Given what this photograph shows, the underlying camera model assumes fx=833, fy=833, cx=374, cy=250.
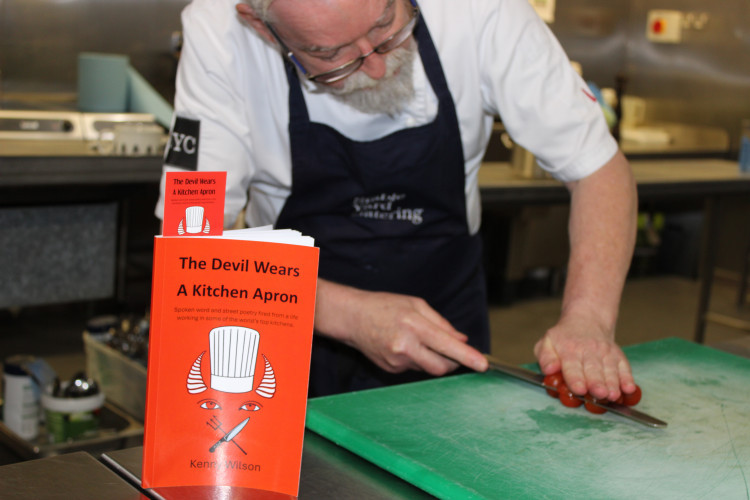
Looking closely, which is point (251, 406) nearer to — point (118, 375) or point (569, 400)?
point (569, 400)

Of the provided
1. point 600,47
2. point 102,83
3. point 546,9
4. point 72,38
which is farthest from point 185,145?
point 600,47

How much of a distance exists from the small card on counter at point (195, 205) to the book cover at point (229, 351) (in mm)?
13

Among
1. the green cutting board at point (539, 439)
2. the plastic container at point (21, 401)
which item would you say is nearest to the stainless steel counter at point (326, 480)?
the green cutting board at point (539, 439)

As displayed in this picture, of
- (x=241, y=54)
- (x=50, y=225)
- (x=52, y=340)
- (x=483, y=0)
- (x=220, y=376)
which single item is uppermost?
(x=483, y=0)

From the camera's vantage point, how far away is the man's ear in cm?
119

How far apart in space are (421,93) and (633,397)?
2.05 feet

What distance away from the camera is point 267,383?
0.70 metres

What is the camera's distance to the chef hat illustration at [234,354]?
0.68m

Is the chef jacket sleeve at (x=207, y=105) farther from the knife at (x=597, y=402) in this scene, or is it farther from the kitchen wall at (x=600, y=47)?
the kitchen wall at (x=600, y=47)

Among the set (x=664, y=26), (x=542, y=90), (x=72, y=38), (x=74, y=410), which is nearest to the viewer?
(x=542, y=90)

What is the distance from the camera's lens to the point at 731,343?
137cm

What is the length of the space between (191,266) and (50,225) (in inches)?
88.2

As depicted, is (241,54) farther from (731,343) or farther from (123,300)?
(123,300)

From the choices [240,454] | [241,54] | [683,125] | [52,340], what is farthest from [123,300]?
[683,125]
